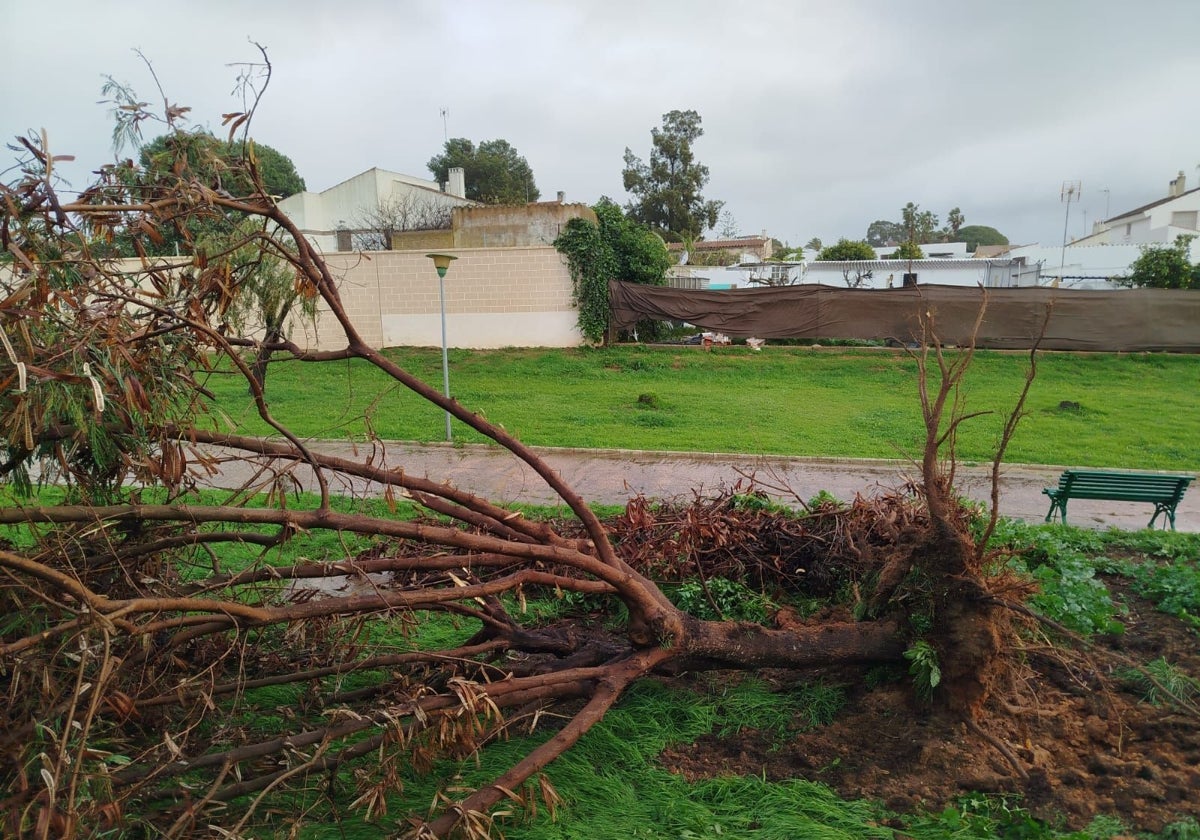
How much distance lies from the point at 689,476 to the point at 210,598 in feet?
22.4

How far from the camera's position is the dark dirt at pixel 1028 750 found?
9.46 feet

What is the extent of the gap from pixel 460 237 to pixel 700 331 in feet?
33.7

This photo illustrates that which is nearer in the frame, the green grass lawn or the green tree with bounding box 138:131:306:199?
the green tree with bounding box 138:131:306:199

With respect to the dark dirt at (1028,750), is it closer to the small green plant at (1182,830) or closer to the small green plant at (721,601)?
the small green plant at (1182,830)

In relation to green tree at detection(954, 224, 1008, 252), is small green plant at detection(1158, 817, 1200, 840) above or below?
below

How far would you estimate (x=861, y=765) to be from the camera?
321cm

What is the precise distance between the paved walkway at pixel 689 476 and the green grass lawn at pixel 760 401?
44cm

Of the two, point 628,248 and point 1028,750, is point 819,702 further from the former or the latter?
point 628,248

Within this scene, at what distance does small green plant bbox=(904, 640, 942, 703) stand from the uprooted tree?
48 mm

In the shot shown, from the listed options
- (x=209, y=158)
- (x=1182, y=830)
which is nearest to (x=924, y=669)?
(x=1182, y=830)

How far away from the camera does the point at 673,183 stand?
50719 millimetres

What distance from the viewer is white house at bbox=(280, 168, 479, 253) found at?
116 ft

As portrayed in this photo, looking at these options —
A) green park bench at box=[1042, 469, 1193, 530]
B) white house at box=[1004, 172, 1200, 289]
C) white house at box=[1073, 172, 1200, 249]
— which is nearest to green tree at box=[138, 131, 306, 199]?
green park bench at box=[1042, 469, 1193, 530]

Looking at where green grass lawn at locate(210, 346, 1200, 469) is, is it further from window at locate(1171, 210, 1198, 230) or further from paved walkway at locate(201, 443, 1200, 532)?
window at locate(1171, 210, 1198, 230)
